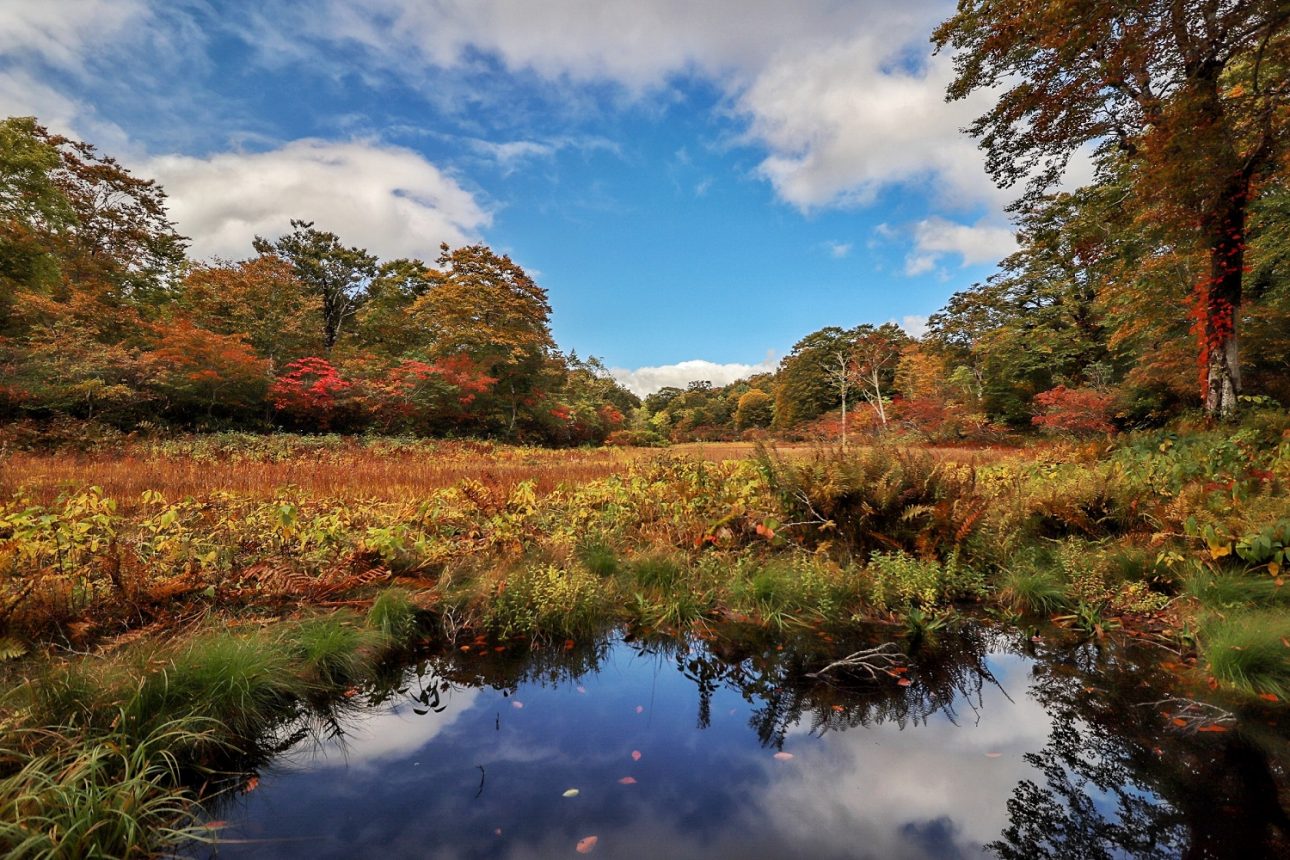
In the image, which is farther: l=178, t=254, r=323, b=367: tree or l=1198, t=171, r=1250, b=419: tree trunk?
l=178, t=254, r=323, b=367: tree

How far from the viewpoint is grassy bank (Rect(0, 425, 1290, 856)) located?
2289mm

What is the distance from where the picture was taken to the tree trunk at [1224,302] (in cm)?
833

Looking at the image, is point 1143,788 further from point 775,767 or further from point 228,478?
point 228,478

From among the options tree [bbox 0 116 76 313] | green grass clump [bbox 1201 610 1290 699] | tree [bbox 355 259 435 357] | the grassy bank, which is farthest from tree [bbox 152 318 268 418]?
green grass clump [bbox 1201 610 1290 699]

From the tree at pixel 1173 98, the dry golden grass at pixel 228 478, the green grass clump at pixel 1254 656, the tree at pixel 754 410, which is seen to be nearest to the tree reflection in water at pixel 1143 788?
the green grass clump at pixel 1254 656

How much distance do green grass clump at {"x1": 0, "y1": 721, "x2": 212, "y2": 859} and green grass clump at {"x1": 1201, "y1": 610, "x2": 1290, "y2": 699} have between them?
5092mm

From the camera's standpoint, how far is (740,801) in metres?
2.28

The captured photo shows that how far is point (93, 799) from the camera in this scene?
5.90 ft

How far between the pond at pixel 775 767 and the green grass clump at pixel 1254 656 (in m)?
0.27

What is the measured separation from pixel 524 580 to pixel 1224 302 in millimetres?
12170

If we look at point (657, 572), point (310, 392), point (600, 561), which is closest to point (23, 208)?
point (310, 392)

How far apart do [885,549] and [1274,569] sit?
8.14 ft

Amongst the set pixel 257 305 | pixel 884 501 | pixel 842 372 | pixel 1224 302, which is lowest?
pixel 884 501

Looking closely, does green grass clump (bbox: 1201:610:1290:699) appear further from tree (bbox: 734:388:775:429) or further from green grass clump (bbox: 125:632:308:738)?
tree (bbox: 734:388:775:429)
